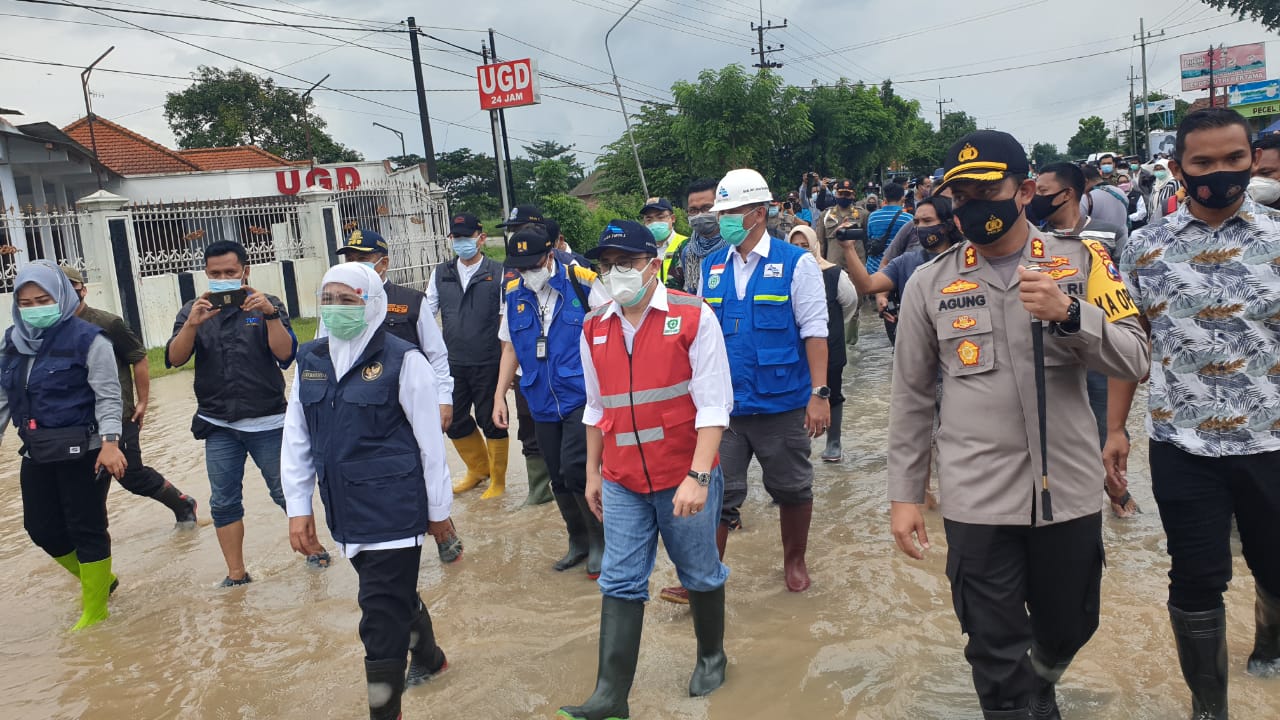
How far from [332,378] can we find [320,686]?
166 cm

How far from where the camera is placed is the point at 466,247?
7.41m

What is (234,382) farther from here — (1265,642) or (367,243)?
(1265,642)

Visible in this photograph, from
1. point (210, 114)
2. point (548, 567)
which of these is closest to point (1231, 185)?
point (548, 567)

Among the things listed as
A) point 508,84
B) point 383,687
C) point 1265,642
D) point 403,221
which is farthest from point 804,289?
point 508,84

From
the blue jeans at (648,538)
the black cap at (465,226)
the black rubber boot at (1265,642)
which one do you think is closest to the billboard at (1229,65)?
the black cap at (465,226)

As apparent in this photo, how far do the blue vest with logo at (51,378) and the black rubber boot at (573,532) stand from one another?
A: 278cm

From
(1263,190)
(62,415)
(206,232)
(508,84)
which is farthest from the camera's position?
(508,84)

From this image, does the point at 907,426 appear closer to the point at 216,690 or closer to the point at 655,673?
the point at 655,673

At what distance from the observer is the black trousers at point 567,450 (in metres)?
5.55

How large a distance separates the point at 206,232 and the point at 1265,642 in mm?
20301

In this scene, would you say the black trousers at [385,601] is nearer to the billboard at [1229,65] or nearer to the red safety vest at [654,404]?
the red safety vest at [654,404]

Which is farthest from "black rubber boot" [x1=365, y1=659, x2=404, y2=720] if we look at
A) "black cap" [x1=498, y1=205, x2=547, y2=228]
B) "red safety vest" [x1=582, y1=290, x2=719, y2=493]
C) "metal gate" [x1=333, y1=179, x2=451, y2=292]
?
"metal gate" [x1=333, y1=179, x2=451, y2=292]

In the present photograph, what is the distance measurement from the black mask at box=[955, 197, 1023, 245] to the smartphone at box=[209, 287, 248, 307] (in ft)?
14.0

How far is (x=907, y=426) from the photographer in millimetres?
3193
